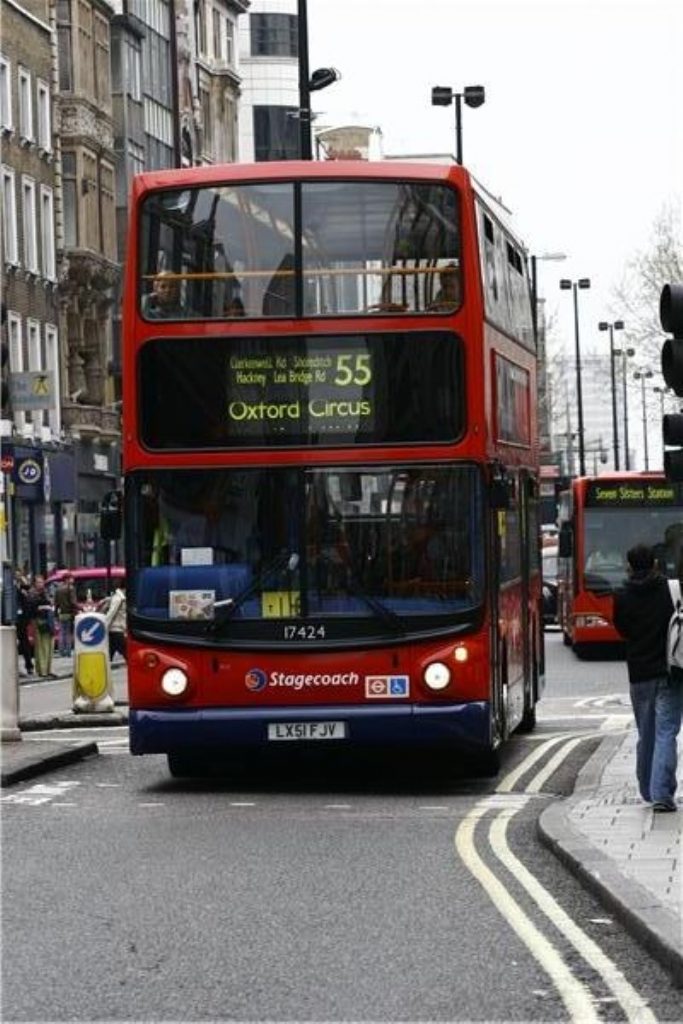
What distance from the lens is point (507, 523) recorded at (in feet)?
75.4

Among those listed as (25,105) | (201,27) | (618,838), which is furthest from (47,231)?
(618,838)

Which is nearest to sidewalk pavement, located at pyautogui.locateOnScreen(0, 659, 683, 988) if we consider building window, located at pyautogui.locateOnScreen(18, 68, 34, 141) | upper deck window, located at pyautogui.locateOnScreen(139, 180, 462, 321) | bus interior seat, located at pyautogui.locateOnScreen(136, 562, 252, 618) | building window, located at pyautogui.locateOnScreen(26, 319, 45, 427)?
bus interior seat, located at pyautogui.locateOnScreen(136, 562, 252, 618)

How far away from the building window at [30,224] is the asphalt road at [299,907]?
157ft

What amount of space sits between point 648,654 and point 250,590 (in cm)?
345

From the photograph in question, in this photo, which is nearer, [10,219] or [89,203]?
[10,219]

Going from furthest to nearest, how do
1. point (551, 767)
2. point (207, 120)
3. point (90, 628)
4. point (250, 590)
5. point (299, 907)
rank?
point (207, 120) < point (90, 628) < point (551, 767) < point (250, 590) < point (299, 907)

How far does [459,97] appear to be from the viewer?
62844mm

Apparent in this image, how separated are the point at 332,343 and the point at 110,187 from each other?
5857cm

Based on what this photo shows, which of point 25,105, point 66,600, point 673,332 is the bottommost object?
point 66,600

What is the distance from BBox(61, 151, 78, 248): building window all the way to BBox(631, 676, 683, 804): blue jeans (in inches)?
2239

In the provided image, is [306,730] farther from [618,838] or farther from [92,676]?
[92,676]

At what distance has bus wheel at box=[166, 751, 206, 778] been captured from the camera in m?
22.2

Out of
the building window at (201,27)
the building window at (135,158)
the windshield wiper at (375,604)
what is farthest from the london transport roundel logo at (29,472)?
the building window at (201,27)

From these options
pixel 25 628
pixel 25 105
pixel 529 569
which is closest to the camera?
pixel 529 569
